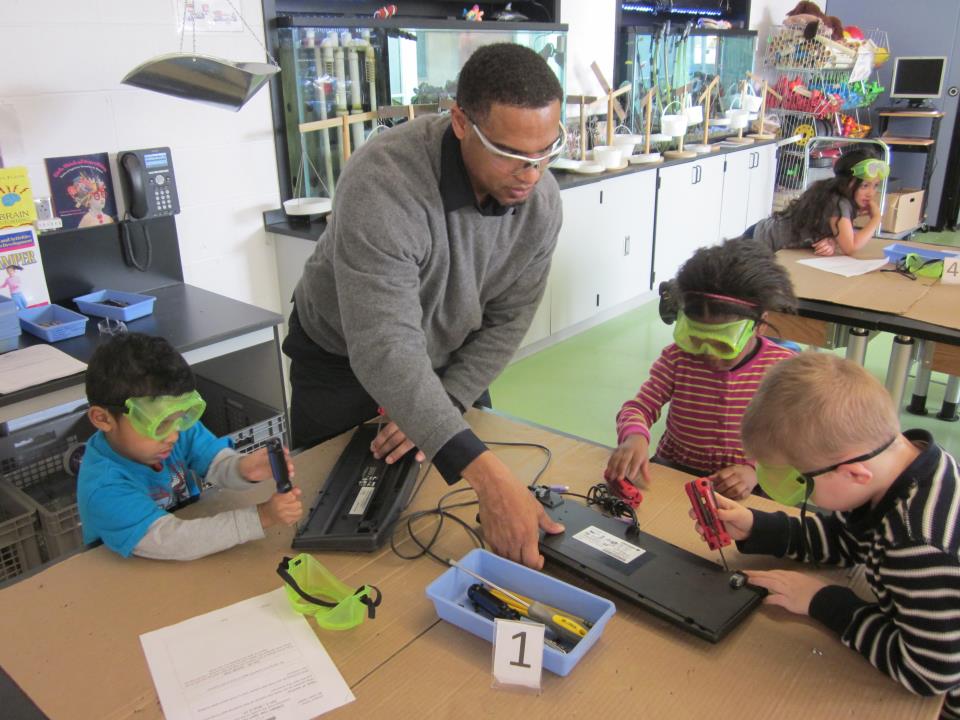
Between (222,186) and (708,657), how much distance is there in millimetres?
2430

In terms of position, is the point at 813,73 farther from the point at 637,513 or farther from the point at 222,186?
the point at 637,513

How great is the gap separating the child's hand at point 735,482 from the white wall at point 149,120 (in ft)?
6.88

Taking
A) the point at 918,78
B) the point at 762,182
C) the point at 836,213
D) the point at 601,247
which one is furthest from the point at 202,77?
the point at 918,78

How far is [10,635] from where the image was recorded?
3.38 feet

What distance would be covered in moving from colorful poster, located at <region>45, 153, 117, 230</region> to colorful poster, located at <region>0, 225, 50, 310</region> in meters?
0.15

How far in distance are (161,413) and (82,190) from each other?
147 cm

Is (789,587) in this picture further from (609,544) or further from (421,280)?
(421,280)

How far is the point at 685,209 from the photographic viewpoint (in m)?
4.64

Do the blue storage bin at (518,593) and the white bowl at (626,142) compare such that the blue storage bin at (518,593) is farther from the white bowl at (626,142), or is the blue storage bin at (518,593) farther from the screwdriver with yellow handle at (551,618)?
the white bowl at (626,142)

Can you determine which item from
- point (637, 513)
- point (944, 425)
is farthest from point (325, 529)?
point (944, 425)

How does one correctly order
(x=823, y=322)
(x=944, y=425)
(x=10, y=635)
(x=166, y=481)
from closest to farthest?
(x=10, y=635), (x=166, y=481), (x=823, y=322), (x=944, y=425)

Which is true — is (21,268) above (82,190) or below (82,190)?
below

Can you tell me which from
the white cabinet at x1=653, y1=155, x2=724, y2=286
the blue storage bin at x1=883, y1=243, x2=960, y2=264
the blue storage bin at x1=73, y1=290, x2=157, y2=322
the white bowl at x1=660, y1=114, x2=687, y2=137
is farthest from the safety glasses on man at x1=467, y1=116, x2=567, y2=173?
the white bowl at x1=660, y1=114, x2=687, y2=137

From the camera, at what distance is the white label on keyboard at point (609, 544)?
44.4 inches
